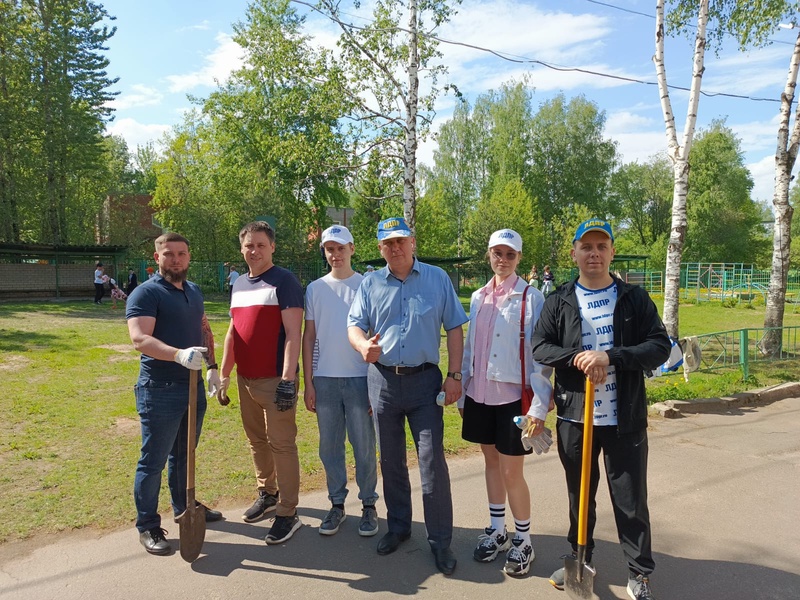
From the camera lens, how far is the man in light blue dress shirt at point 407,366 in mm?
3494

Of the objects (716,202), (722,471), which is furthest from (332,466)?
(716,202)

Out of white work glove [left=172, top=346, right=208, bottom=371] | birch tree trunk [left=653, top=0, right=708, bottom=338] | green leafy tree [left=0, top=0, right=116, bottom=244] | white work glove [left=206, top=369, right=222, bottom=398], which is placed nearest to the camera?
white work glove [left=172, top=346, right=208, bottom=371]

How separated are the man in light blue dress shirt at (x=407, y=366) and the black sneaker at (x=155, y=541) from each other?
1.37 meters

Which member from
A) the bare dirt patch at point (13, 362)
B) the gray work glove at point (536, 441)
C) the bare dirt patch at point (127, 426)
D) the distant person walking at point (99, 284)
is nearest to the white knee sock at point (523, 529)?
the gray work glove at point (536, 441)

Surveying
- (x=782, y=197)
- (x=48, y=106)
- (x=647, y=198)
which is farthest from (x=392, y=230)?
(x=647, y=198)

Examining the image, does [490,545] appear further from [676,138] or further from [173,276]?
[676,138]

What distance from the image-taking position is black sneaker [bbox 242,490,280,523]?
408cm

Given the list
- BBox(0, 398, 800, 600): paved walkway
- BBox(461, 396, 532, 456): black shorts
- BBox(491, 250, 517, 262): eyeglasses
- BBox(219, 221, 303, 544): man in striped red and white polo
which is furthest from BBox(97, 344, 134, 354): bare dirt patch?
BBox(491, 250, 517, 262): eyeglasses

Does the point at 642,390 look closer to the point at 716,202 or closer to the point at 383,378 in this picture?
the point at 383,378

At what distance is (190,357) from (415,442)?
4.94 ft

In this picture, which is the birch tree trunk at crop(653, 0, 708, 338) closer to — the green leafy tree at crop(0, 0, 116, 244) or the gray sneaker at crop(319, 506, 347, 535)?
the gray sneaker at crop(319, 506, 347, 535)

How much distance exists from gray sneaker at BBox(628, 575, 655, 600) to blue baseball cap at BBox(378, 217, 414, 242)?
7.81 feet

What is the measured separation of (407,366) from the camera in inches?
138

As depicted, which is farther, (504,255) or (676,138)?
(676,138)
